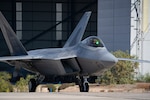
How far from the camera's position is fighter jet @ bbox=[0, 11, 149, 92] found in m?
23.4

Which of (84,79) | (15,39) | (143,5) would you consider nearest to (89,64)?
(84,79)

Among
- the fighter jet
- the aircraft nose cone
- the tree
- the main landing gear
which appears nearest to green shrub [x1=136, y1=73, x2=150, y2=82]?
the tree

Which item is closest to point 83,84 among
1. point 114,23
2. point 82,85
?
point 82,85

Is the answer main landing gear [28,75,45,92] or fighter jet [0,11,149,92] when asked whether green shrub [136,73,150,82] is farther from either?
main landing gear [28,75,45,92]

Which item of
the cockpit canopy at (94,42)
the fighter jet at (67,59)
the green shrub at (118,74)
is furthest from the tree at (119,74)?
the cockpit canopy at (94,42)

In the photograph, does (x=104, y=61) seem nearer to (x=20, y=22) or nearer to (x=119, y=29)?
(x=119, y=29)

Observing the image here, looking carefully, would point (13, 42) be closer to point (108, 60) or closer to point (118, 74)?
point (108, 60)

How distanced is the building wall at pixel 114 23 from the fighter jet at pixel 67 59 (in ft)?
83.3

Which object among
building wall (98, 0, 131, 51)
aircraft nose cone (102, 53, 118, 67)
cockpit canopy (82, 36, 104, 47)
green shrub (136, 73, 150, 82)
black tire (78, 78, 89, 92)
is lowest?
green shrub (136, 73, 150, 82)

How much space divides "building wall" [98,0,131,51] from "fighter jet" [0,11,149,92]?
2538 cm

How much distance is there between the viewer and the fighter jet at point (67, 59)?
23.4 meters

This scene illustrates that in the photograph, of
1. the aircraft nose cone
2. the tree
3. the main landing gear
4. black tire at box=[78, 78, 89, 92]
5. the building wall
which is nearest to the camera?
the aircraft nose cone

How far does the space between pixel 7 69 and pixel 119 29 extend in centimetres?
1639

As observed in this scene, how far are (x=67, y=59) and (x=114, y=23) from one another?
2875cm
